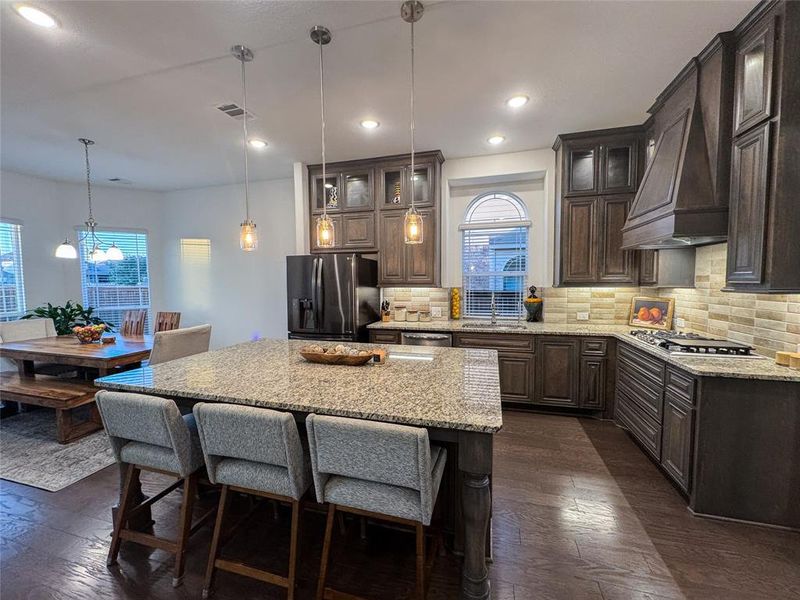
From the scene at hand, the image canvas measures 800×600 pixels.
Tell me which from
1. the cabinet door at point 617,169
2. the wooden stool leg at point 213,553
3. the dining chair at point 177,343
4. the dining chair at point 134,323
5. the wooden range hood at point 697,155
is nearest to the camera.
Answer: the wooden stool leg at point 213,553

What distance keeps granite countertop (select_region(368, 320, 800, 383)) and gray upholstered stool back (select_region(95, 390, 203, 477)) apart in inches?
99.5

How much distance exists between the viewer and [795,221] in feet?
6.33

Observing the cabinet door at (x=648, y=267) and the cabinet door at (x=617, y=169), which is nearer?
the cabinet door at (x=648, y=267)

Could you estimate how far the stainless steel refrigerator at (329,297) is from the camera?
154 inches

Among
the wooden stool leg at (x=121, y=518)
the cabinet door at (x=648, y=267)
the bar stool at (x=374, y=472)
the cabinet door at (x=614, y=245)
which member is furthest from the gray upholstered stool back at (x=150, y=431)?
the cabinet door at (x=648, y=267)

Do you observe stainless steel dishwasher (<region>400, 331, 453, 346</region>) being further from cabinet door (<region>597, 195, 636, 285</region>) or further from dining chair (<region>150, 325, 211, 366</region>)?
dining chair (<region>150, 325, 211, 366</region>)

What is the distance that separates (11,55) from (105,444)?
3115 mm

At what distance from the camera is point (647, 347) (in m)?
2.71

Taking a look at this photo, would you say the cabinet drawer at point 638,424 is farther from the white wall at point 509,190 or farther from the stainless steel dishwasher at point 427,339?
the stainless steel dishwasher at point 427,339

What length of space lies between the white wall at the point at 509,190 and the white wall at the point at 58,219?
5098 mm

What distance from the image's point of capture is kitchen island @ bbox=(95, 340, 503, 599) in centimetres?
140

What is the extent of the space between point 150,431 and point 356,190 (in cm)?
354

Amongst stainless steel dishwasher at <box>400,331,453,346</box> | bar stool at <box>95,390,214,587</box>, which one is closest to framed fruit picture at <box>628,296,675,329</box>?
stainless steel dishwasher at <box>400,331,453,346</box>

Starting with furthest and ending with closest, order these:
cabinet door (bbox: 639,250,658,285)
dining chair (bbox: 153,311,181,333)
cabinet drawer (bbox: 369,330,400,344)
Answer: dining chair (bbox: 153,311,181,333)
cabinet drawer (bbox: 369,330,400,344)
cabinet door (bbox: 639,250,658,285)
